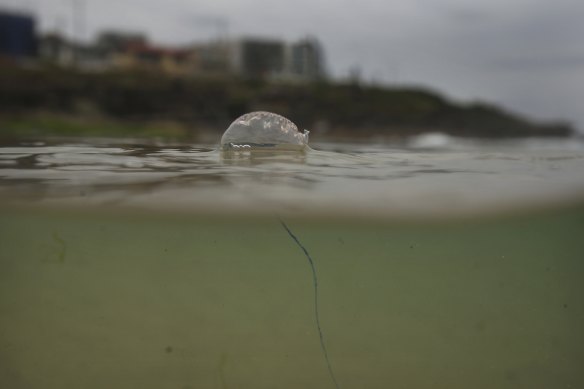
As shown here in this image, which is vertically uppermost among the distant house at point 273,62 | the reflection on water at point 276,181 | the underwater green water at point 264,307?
the distant house at point 273,62

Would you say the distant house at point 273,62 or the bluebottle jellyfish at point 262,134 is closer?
the bluebottle jellyfish at point 262,134

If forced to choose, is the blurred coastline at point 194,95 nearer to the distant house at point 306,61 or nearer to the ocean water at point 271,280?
the distant house at point 306,61

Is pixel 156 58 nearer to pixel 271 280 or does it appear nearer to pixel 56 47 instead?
pixel 56 47

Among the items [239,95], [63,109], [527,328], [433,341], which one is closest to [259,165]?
[433,341]

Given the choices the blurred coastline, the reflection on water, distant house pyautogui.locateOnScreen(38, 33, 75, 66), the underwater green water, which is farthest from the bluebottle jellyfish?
distant house pyautogui.locateOnScreen(38, 33, 75, 66)

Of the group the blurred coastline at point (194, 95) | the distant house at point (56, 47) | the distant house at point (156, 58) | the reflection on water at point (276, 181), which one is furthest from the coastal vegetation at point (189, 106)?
the reflection on water at point (276, 181)

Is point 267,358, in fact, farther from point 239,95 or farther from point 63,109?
point 239,95
